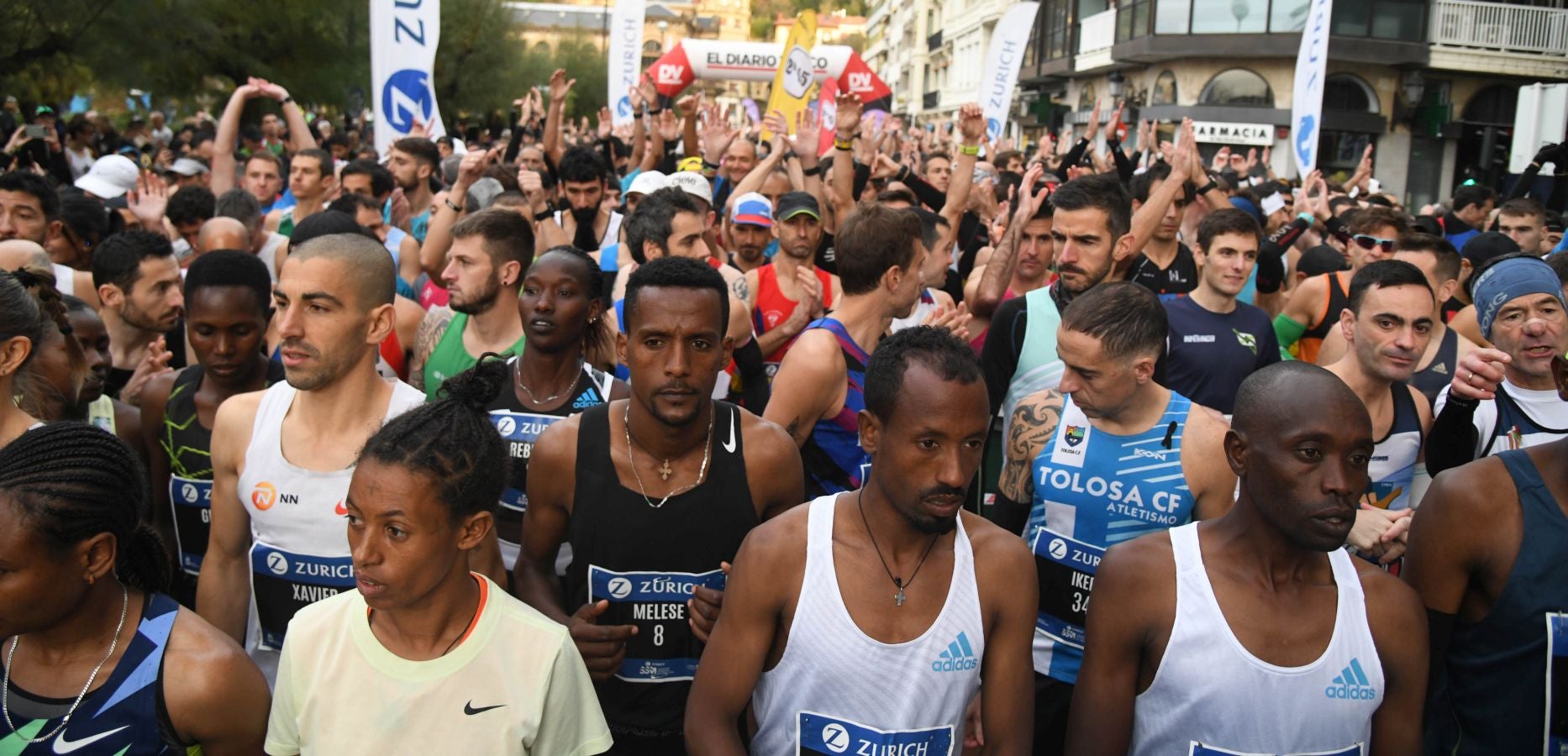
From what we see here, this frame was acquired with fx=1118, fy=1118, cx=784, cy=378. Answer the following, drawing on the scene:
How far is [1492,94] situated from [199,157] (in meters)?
28.5

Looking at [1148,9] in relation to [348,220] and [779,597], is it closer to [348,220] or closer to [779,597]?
A: [348,220]

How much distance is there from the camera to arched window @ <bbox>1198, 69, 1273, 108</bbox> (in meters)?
28.7

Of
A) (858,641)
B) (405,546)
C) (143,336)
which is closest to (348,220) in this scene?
(143,336)

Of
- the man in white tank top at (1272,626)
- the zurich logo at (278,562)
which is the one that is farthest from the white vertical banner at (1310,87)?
the zurich logo at (278,562)

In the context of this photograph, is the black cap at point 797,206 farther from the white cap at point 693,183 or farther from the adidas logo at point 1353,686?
the adidas logo at point 1353,686

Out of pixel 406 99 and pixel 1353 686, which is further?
pixel 406 99

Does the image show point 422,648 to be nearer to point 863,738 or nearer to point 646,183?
point 863,738

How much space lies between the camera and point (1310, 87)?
10.8 metres

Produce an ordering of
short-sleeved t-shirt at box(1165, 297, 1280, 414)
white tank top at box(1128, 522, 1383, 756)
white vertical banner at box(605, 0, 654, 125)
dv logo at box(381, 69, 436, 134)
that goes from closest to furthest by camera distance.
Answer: white tank top at box(1128, 522, 1383, 756) < short-sleeved t-shirt at box(1165, 297, 1280, 414) < dv logo at box(381, 69, 436, 134) < white vertical banner at box(605, 0, 654, 125)

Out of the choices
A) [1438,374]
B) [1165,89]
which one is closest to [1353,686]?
[1438,374]

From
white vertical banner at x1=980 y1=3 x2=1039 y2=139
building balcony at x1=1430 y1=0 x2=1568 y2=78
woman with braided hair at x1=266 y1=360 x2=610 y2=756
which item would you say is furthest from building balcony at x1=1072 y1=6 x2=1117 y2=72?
woman with braided hair at x1=266 y1=360 x2=610 y2=756

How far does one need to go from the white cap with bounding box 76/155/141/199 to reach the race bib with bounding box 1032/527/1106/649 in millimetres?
8201

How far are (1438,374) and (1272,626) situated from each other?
2.96 m

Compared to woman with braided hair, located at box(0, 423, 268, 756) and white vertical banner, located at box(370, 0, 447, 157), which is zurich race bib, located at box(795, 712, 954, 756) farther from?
white vertical banner, located at box(370, 0, 447, 157)
